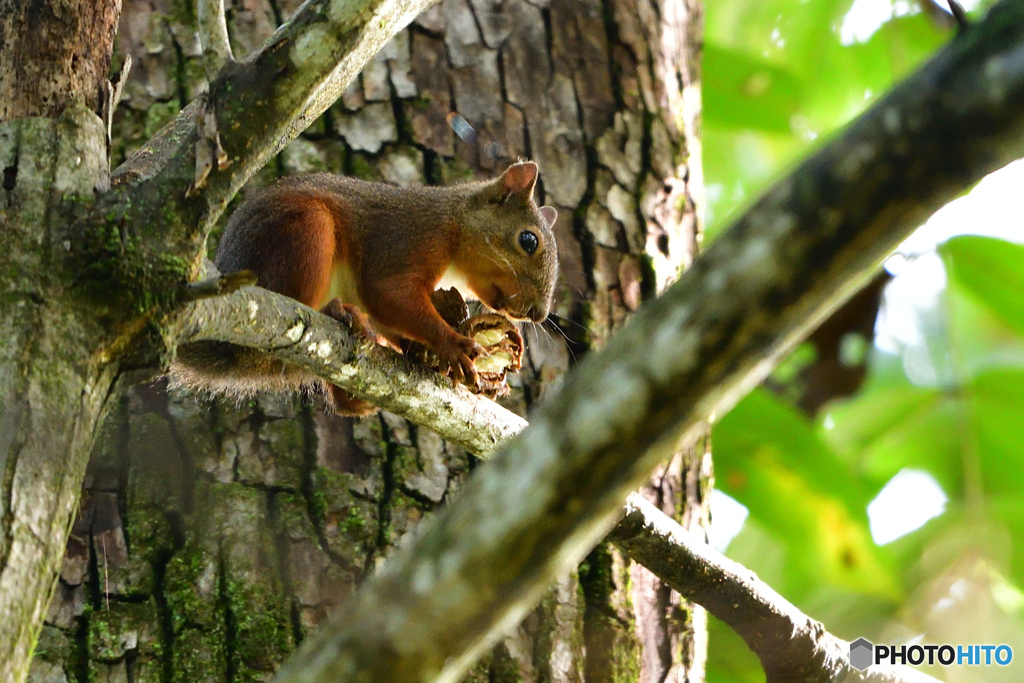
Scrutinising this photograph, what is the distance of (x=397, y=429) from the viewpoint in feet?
10.5

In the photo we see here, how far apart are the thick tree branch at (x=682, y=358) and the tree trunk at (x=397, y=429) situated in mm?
1767

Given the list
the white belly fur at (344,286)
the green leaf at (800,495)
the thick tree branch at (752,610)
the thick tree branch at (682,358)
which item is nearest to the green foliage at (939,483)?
the green leaf at (800,495)

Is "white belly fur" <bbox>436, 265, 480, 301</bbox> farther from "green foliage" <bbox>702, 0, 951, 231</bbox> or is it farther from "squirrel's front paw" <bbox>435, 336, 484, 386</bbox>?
"green foliage" <bbox>702, 0, 951, 231</bbox>

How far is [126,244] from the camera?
1781 millimetres

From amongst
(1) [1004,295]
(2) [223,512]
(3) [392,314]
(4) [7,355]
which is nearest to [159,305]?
(4) [7,355]

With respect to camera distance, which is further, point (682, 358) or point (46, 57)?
point (46, 57)

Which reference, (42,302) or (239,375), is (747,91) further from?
(42,302)

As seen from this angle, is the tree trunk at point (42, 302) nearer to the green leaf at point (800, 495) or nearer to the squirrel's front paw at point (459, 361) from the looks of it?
the squirrel's front paw at point (459, 361)

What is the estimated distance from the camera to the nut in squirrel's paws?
9.55ft

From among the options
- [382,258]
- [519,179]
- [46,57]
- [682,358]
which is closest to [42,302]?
[46,57]

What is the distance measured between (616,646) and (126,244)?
2.00 m

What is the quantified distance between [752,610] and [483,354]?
3.45 feet

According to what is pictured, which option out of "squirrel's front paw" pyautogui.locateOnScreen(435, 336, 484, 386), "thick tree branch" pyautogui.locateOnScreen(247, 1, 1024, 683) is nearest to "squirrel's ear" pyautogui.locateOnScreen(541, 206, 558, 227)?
"squirrel's front paw" pyautogui.locateOnScreen(435, 336, 484, 386)

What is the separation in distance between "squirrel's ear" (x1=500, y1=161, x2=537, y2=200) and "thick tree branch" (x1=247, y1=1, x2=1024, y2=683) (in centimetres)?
240
